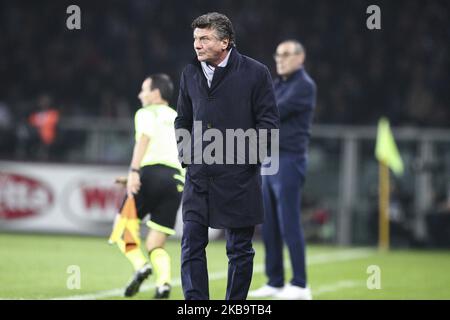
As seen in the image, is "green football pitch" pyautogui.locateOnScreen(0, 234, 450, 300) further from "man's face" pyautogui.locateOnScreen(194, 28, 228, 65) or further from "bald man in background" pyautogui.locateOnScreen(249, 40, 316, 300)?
"man's face" pyautogui.locateOnScreen(194, 28, 228, 65)

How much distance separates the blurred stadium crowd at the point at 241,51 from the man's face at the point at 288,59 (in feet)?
33.4

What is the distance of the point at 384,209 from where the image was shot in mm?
18281

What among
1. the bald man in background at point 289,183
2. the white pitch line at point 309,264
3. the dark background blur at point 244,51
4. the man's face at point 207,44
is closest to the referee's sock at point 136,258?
the white pitch line at point 309,264

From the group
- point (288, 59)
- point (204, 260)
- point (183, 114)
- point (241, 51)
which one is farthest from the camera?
point (241, 51)

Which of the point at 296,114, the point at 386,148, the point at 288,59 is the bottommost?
the point at 386,148

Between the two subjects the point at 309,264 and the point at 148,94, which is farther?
the point at 309,264

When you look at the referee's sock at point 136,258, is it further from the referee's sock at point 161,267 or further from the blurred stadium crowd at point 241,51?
the blurred stadium crowd at point 241,51

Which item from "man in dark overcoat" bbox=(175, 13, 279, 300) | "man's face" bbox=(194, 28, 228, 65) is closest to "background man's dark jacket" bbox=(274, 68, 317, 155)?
"man in dark overcoat" bbox=(175, 13, 279, 300)

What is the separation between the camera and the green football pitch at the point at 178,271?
32.8ft

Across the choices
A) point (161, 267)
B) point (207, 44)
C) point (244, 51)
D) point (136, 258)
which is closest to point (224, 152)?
point (207, 44)

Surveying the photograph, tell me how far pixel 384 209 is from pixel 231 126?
11.7 m

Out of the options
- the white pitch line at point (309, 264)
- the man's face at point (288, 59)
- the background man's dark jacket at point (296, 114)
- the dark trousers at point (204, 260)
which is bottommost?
the white pitch line at point (309, 264)

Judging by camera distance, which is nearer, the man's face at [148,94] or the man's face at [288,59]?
the man's face at [148,94]

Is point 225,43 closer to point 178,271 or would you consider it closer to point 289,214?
point 289,214
